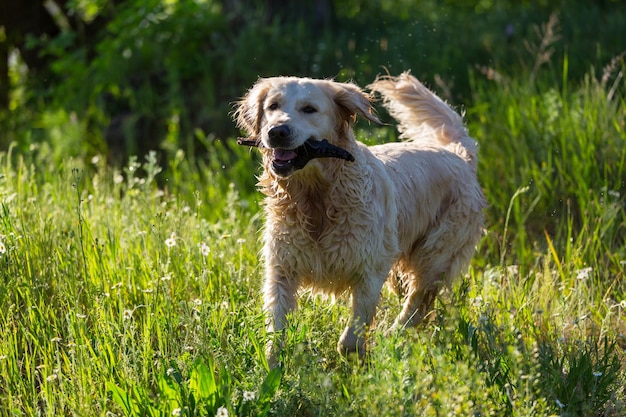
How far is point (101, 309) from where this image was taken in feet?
14.1

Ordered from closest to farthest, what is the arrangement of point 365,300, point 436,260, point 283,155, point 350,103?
1. point 283,155
2. point 365,300
3. point 350,103
4. point 436,260

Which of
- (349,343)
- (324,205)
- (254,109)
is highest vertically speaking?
(254,109)

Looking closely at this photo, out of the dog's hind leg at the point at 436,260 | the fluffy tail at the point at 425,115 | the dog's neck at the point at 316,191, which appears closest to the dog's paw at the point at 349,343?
the dog's neck at the point at 316,191

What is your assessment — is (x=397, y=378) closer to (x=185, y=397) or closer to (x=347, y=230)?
(x=185, y=397)

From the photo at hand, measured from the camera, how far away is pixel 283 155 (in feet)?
14.5

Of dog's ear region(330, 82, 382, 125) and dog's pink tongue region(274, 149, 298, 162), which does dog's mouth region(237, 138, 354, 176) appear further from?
dog's ear region(330, 82, 382, 125)

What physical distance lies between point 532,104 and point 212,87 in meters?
4.07

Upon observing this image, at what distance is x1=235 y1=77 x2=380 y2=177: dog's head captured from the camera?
4.35 m

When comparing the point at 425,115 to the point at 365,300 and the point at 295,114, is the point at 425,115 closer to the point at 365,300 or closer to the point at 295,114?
the point at 295,114

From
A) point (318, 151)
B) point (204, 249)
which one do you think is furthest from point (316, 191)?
point (204, 249)

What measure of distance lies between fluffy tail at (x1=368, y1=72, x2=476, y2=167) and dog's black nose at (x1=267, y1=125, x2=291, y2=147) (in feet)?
5.11

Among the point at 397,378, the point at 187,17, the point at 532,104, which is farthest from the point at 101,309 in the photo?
the point at 187,17

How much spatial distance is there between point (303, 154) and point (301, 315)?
79 centimetres

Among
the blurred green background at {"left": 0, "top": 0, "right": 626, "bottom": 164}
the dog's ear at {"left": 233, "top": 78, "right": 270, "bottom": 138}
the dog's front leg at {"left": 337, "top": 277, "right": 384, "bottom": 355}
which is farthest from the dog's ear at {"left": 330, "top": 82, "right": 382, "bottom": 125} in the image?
the blurred green background at {"left": 0, "top": 0, "right": 626, "bottom": 164}
